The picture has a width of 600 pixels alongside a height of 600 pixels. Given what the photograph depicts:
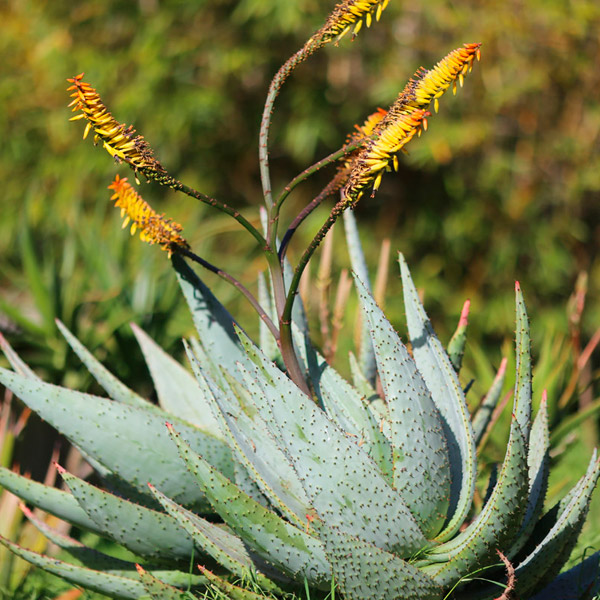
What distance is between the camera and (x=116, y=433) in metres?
1.55

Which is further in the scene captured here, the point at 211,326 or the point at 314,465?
the point at 211,326

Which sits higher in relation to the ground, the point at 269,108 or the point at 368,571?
the point at 269,108

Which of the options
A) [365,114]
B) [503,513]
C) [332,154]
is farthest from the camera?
[365,114]

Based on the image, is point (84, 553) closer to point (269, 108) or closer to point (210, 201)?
point (210, 201)

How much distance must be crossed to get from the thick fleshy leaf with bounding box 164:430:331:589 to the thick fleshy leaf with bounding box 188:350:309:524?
8cm

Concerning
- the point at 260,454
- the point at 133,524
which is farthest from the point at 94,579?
the point at 260,454

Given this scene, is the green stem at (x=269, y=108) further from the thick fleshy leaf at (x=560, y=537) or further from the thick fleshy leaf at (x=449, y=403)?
the thick fleshy leaf at (x=560, y=537)

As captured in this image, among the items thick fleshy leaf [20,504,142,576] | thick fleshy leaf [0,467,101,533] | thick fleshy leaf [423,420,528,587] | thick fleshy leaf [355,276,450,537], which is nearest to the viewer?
thick fleshy leaf [423,420,528,587]

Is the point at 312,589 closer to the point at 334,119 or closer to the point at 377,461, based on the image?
the point at 377,461

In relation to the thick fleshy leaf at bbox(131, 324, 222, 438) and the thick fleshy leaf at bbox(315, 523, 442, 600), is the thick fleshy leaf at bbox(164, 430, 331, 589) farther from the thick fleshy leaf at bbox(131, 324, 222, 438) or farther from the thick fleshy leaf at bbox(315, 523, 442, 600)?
the thick fleshy leaf at bbox(131, 324, 222, 438)

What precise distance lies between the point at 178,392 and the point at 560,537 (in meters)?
0.96

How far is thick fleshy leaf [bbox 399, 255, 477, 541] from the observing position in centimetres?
143

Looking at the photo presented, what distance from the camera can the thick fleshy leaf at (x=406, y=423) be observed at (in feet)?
4.40

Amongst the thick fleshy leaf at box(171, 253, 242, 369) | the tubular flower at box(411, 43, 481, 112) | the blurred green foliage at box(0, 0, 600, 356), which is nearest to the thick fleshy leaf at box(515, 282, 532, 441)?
the tubular flower at box(411, 43, 481, 112)
